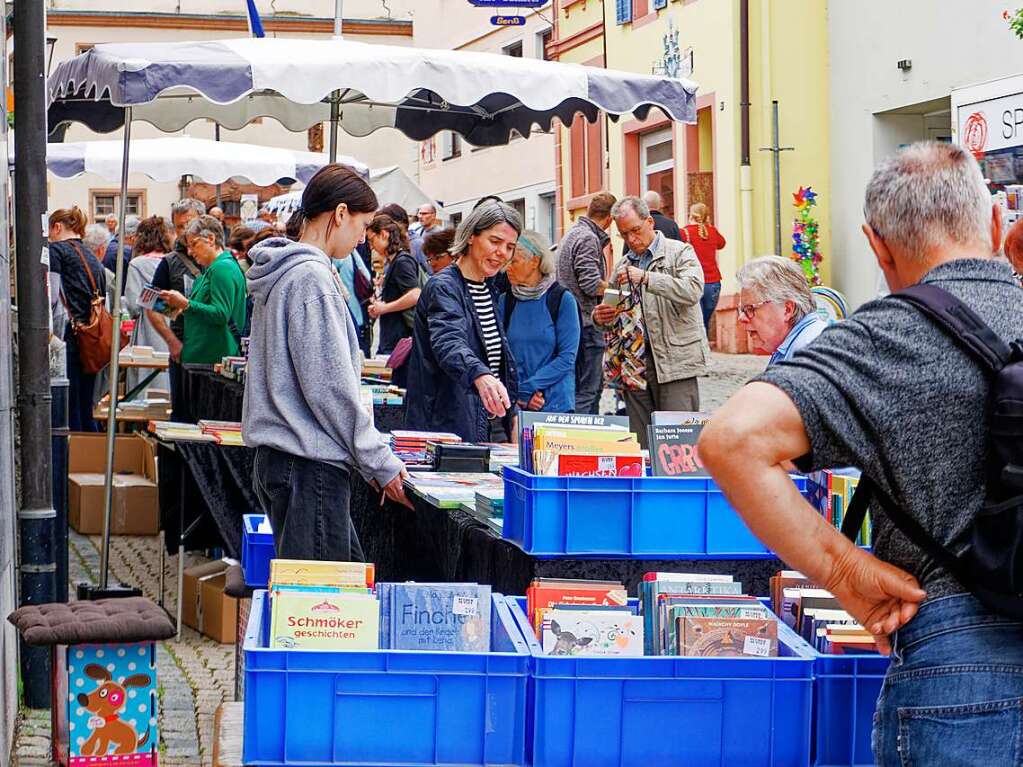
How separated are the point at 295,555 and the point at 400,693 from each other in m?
1.81

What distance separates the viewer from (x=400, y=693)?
3037 millimetres

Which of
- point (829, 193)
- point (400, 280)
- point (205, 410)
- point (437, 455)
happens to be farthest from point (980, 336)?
point (829, 193)

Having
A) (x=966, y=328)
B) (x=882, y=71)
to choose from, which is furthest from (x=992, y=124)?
(x=966, y=328)

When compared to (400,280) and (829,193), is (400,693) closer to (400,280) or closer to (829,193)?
(400,280)

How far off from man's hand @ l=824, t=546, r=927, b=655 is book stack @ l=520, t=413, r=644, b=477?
5.50ft

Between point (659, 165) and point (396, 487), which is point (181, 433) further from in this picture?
point (659, 165)

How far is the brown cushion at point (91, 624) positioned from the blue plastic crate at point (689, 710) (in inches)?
93.9

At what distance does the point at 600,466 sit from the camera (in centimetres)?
423

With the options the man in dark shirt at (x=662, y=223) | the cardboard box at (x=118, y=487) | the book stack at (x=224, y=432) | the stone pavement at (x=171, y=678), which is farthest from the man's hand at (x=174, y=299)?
the man in dark shirt at (x=662, y=223)

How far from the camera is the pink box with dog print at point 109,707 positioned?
523cm

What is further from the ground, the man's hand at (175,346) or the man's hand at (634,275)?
the man's hand at (634,275)

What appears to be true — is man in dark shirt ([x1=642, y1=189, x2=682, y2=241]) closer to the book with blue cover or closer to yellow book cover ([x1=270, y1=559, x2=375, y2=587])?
yellow book cover ([x1=270, y1=559, x2=375, y2=587])

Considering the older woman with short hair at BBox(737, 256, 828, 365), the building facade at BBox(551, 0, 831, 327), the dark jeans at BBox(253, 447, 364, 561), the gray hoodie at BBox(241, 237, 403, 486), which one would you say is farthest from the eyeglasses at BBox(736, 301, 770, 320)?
the building facade at BBox(551, 0, 831, 327)

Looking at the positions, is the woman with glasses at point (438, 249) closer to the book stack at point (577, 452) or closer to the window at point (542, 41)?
the book stack at point (577, 452)
